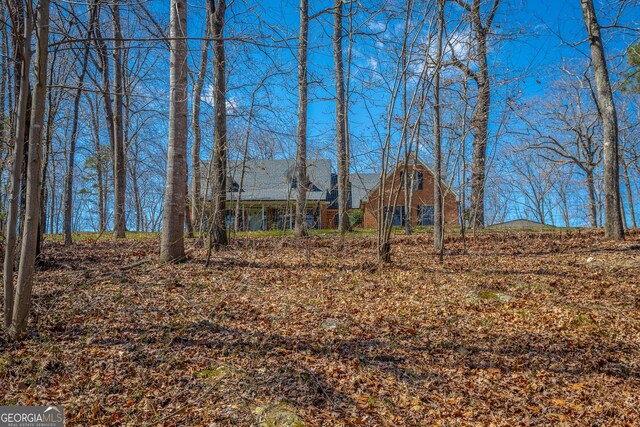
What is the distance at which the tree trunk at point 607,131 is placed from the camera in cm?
799

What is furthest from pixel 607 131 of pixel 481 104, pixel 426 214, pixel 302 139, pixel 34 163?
pixel 426 214

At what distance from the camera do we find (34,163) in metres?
3.19

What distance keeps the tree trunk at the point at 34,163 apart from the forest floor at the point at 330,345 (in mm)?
556

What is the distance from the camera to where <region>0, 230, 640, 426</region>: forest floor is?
9.15 ft

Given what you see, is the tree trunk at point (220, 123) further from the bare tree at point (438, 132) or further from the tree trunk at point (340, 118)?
the bare tree at point (438, 132)

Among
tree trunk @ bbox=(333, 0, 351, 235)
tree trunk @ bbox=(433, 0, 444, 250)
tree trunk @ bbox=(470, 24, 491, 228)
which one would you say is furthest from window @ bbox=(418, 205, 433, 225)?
tree trunk @ bbox=(433, 0, 444, 250)

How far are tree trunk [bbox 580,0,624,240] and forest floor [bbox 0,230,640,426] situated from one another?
245 centimetres

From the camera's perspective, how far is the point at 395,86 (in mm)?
6273

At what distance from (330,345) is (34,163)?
10.0 feet

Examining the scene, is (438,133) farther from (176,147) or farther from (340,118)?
(176,147)

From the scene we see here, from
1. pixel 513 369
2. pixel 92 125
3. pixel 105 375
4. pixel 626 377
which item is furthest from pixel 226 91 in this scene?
pixel 92 125

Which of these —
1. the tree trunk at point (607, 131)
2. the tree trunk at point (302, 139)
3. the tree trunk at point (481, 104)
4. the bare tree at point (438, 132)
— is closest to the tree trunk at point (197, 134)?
the tree trunk at point (302, 139)

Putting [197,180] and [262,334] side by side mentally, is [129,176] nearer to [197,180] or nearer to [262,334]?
[197,180]

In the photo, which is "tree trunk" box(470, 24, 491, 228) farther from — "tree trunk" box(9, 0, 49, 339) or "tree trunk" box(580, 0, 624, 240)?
"tree trunk" box(9, 0, 49, 339)
